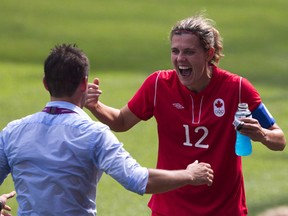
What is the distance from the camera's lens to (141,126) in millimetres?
17344

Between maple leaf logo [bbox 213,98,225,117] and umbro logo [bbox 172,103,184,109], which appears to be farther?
umbro logo [bbox 172,103,184,109]

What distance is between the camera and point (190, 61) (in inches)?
286

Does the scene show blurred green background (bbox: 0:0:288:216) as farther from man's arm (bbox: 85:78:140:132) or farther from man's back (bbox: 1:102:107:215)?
man's back (bbox: 1:102:107:215)

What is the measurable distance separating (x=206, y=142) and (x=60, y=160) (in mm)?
1672

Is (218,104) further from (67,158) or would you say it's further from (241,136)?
(67,158)

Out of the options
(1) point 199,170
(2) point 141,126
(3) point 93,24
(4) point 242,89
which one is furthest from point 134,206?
(3) point 93,24

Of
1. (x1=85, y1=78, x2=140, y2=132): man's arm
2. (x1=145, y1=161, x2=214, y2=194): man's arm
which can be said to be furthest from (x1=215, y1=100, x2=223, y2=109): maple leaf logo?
(x1=145, y1=161, x2=214, y2=194): man's arm

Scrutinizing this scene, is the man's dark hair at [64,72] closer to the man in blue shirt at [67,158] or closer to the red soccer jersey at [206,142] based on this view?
the man in blue shirt at [67,158]

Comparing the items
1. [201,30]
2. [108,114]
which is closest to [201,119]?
[201,30]

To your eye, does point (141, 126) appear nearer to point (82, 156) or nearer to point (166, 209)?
point (166, 209)

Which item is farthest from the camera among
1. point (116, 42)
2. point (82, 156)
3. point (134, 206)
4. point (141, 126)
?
point (116, 42)

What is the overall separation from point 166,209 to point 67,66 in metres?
1.75

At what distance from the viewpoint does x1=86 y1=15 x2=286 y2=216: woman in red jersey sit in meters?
7.23

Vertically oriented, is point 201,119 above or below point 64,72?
below
